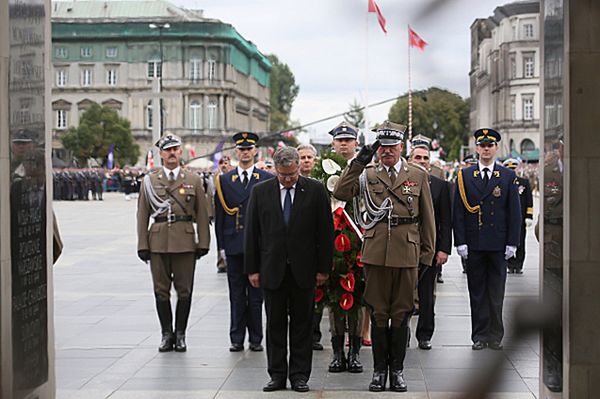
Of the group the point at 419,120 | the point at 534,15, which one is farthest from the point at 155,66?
the point at 534,15

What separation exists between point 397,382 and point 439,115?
6.14 metres

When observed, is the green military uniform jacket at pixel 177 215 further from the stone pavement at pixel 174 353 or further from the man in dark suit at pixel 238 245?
the stone pavement at pixel 174 353

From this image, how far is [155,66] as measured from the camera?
1474 mm

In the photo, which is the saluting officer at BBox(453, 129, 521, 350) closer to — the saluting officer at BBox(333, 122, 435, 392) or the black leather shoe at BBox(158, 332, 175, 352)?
the saluting officer at BBox(333, 122, 435, 392)

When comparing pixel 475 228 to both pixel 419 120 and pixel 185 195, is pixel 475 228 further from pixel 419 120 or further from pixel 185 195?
pixel 419 120

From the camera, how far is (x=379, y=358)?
23.6 feet

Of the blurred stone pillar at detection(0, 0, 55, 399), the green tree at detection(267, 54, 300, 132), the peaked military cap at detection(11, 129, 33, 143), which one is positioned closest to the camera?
the green tree at detection(267, 54, 300, 132)

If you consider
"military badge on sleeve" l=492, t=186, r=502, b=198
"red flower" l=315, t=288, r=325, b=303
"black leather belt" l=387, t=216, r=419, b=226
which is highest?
"military badge on sleeve" l=492, t=186, r=502, b=198

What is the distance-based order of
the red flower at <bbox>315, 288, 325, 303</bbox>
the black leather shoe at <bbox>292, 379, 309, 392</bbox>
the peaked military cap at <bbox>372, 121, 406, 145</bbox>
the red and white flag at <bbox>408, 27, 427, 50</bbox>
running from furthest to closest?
the red flower at <bbox>315, 288, 325, 303</bbox> → the black leather shoe at <bbox>292, 379, 309, 392</bbox> → the peaked military cap at <bbox>372, 121, 406, 145</bbox> → the red and white flag at <bbox>408, 27, 427, 50</bbox>

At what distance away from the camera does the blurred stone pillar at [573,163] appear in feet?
6.73

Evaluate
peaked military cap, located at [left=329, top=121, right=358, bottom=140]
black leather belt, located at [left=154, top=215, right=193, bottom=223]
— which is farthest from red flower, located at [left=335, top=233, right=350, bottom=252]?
black leather belt, located at [left=154, top=215, right=193, bottom=223]

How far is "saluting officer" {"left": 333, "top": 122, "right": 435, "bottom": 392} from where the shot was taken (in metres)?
6.91

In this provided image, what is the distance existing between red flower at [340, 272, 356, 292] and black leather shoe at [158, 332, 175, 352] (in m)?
1.92

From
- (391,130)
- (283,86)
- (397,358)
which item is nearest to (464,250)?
(397,358)
